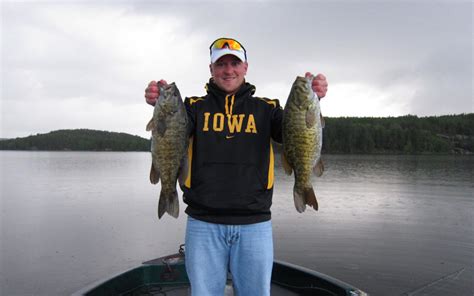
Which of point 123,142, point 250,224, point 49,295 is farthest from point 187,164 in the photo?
point 123,142

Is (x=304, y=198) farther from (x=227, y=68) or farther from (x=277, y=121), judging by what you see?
(x=227, y=68)

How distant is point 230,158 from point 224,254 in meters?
0.82

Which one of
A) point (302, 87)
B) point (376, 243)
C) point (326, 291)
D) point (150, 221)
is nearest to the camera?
point (302, 87)

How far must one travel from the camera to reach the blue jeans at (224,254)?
10.3 ft

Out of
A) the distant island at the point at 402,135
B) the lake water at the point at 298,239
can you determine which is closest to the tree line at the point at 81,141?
the distant island at the point at 402,135

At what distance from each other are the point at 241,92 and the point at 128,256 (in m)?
9.75

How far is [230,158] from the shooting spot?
10.4 feet

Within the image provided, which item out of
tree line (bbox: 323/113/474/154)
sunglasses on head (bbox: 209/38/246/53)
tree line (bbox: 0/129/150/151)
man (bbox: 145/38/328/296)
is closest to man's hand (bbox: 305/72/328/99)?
man (bbox: 145/38/328/296)

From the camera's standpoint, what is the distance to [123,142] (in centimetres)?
14000

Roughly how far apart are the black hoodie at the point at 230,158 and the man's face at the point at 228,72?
59 mm

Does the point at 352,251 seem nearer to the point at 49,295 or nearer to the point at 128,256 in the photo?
the point at 128,256

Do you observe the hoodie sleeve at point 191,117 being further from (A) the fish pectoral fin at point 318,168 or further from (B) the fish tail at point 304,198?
(A) the fish pectoral fin at point 318,168

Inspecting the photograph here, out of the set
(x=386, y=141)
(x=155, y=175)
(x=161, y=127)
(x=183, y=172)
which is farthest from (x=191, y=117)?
(x=386, y=141)

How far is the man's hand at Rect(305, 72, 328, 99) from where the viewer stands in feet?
11.2
